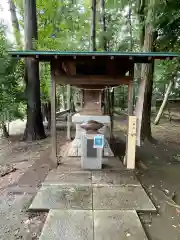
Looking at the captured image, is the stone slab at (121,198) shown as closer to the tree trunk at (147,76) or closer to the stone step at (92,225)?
the stone step at (92,225)

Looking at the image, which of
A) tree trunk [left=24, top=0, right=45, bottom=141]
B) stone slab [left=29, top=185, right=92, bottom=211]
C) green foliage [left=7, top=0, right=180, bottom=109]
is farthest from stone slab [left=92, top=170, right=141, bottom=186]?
tree trunk [left=24, top=0, right=45, bottom=141]

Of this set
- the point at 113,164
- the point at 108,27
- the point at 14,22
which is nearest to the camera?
the point at 113,164

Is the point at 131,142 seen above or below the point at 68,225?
above

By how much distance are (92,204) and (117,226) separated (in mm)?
632

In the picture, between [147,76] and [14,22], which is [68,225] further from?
[14,22]

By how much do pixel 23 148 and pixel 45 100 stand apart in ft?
12.3

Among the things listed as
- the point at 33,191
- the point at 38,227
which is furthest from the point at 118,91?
the point at 38,227

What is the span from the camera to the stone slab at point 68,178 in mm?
4035

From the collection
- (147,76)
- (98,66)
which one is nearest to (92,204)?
(98,66)

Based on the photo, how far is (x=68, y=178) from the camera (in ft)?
14.0

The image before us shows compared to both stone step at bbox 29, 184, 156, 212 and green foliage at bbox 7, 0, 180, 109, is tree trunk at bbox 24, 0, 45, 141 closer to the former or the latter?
green foliage at bbox 7, 0, 180, 109

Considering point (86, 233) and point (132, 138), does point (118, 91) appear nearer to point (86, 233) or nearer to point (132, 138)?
point (132, 138)

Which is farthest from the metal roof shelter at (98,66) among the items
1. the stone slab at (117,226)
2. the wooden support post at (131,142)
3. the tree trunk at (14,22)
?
A: the tree trunk at (14,22)

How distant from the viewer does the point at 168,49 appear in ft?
22.1
